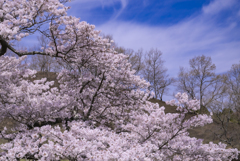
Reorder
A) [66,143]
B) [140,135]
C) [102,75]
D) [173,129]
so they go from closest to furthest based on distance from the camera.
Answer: [66,143] → [173,129] → [140,135] → [102,75]

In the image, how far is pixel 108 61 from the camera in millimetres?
7254

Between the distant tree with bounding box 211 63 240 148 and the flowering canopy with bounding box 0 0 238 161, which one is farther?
the distant tree with bounding box 211 63 240 148

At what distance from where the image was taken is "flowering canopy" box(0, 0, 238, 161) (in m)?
4.32

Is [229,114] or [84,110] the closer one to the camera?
[84,110]

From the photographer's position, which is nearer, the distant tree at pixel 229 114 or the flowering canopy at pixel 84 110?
the flowering canopy at pixel 84 110

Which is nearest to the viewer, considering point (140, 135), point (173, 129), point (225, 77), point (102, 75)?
point (173, 129)

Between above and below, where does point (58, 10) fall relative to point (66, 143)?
above

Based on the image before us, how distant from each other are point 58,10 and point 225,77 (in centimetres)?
3064

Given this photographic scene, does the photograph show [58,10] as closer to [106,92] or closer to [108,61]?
[108,61]

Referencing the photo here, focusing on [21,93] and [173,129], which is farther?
[21,93]

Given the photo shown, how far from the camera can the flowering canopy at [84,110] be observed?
4.32 meters

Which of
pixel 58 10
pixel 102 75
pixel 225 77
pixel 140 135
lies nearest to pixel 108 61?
pixel 102 75

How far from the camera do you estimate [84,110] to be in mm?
8555

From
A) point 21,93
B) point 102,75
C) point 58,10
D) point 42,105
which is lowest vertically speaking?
point 42,105
